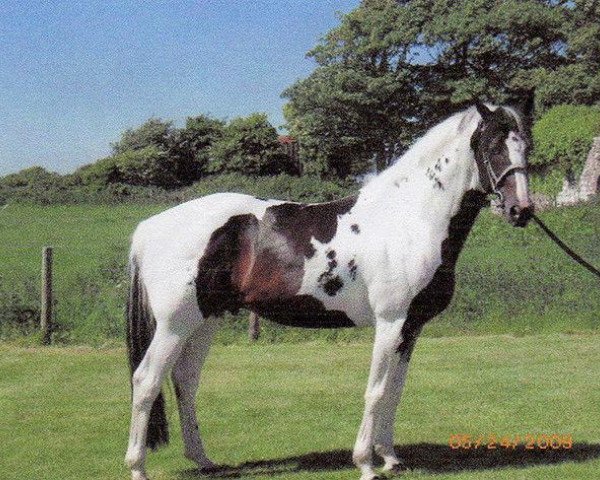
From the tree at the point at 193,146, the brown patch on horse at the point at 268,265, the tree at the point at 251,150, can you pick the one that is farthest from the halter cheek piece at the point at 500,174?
the tree at the point at 193,146

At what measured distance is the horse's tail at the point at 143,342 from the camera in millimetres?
6598

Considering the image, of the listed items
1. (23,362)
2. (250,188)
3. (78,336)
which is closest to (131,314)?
(23,362)

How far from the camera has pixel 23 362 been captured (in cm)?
1212

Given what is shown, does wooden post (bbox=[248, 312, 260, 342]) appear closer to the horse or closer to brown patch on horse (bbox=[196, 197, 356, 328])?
the horse

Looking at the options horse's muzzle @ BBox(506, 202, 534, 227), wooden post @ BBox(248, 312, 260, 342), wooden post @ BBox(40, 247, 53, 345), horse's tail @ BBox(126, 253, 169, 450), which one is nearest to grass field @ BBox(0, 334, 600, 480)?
horse's tail @ BBox(126, 253, 169, 450)

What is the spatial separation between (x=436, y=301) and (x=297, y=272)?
0.92m

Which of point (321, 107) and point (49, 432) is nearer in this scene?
point (49, 432)

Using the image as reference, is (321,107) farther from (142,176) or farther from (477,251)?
(477,251)

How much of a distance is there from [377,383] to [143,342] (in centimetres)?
162

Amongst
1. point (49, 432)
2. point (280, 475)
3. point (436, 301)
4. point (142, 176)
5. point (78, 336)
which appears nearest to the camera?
point (436, 301)

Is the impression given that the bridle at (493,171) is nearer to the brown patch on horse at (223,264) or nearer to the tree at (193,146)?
the brown patch on horse at (223,264)

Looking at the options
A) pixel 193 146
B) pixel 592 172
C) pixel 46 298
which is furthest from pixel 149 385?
pixel 193 146
